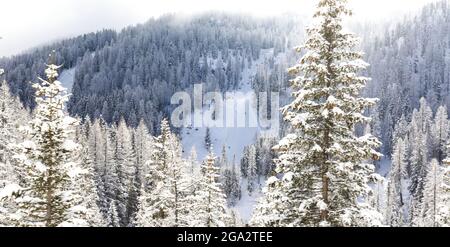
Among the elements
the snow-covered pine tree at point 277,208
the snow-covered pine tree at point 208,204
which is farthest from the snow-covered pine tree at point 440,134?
the snow-covered pine tree at point 277,208

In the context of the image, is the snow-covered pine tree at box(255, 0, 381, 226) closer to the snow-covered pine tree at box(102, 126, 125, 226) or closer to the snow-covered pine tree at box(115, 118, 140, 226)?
the snow-covered pine tree at box(115, 118, 140, 226)

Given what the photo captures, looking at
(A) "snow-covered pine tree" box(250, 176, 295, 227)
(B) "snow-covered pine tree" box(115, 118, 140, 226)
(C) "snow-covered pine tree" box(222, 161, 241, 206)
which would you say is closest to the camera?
(A) "snow-covered pine tree" box(250, 176, 295, 227)

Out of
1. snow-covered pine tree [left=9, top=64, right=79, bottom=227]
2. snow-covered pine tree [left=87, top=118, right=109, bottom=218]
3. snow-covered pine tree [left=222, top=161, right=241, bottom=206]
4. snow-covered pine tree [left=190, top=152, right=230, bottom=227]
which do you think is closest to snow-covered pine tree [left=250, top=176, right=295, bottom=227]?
snow-covered pine tree [left=9, top=64, right=79, bottom=227]

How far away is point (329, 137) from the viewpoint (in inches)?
569

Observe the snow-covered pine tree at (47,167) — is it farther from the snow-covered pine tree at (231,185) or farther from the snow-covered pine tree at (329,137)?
the snow-covered pine tree at (231,185)

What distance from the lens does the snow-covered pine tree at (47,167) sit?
612 inches

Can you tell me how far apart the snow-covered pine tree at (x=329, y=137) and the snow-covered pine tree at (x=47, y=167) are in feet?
22.7

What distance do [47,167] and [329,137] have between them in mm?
8789

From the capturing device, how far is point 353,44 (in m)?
14.5

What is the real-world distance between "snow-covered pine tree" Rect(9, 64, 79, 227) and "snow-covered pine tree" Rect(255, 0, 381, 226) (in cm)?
693

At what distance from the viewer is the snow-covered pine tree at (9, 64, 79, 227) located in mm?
15555

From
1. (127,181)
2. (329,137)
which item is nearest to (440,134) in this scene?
(127,181)
